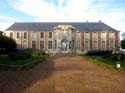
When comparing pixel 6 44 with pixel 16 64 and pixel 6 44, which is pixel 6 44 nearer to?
pixel 6 44

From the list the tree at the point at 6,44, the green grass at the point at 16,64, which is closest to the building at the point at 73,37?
the tree at the point at 6,44

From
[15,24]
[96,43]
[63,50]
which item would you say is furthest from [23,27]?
[96,43]

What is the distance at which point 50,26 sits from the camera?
72188 mm

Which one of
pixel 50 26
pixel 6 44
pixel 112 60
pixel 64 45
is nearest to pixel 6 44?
pixel 6 44

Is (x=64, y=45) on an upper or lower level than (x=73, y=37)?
lower

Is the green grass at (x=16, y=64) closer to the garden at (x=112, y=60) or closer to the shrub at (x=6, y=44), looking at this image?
the garden at (x=112, y=60)

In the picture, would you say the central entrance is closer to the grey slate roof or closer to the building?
the building

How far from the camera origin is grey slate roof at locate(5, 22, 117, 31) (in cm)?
7119

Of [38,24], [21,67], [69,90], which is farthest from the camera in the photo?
[38,24]

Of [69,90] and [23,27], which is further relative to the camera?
[23,27]

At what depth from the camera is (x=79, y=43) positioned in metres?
71.1

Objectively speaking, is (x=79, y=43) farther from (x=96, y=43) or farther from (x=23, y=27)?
(x=23, y=27)

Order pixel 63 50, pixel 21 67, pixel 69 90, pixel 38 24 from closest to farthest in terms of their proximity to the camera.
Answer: pixel 69 90 → pixel 21 67 → pixel 63 50 → pixel 38 24

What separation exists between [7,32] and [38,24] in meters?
8.92
